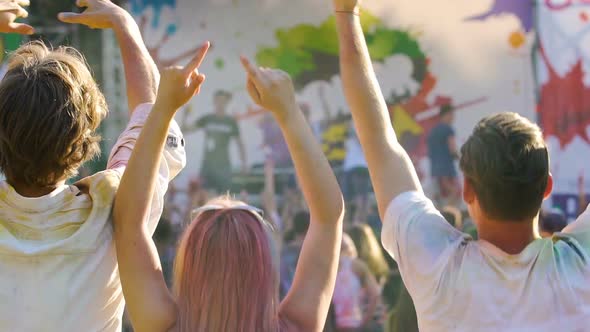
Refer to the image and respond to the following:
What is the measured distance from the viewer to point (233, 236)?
2000 mm

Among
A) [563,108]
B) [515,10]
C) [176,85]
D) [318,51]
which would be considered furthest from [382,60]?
[176,85]

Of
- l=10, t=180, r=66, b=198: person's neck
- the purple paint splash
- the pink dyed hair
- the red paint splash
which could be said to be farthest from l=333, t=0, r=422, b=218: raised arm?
the purple paint splash

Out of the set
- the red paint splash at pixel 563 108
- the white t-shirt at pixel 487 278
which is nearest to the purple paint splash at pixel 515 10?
the red paint splash at pixel 563 108

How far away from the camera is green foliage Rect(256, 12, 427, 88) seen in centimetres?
911

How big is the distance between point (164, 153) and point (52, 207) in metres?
0.36

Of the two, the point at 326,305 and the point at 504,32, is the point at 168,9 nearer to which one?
the point at 504,32

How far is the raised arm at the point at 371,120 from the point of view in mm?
2071

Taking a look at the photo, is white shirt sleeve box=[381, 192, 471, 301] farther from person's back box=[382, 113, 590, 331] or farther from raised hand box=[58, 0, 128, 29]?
raised hand box=[58, 0, 128, 29]

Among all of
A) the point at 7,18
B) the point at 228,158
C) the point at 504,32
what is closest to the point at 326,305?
the point at 7,18

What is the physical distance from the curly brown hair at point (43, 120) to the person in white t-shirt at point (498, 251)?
0.72 m

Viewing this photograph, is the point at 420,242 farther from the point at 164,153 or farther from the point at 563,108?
the point at 563,108

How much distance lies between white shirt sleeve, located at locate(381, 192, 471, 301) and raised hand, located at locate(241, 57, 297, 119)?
0.34 meters

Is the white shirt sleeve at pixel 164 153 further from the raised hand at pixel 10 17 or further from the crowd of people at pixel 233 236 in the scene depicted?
the raised hand at pixel 10 17

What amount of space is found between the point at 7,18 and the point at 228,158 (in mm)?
6689
